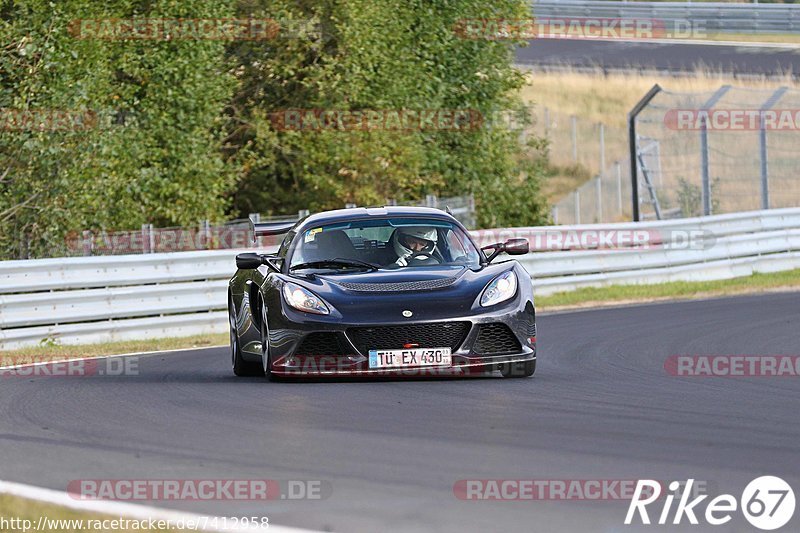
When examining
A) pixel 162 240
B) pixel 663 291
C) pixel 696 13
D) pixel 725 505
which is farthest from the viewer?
pixel 696 13

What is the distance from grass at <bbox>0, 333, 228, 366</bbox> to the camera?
50.0 ft

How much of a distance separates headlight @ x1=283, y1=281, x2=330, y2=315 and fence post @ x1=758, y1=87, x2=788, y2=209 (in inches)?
599

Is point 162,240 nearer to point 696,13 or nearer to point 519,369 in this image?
point 519,369

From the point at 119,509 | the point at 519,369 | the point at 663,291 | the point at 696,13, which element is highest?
the point at 696,13

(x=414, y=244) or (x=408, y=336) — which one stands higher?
(x=414, y=244)

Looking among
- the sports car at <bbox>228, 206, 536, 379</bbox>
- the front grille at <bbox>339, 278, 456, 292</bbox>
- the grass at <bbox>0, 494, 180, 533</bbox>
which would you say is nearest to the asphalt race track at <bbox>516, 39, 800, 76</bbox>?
the sports car at <bbox>228, 206, 536, 379</bbox>

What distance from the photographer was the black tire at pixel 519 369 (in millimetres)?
11031

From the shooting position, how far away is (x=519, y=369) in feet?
36.3

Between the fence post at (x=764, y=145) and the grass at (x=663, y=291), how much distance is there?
2.18 meters

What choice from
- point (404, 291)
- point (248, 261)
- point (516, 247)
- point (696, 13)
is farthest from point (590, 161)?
point (404, 291)

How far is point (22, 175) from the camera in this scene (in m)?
22.9

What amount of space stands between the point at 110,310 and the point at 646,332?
5.92 m

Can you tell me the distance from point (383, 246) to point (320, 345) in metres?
1.29

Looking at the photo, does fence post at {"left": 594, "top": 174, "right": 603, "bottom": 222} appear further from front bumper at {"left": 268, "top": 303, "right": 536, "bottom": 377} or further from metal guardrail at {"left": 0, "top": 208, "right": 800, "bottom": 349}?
front bumper at {"left": 268, "top": 303, "right": 536, "bottom": 377}
